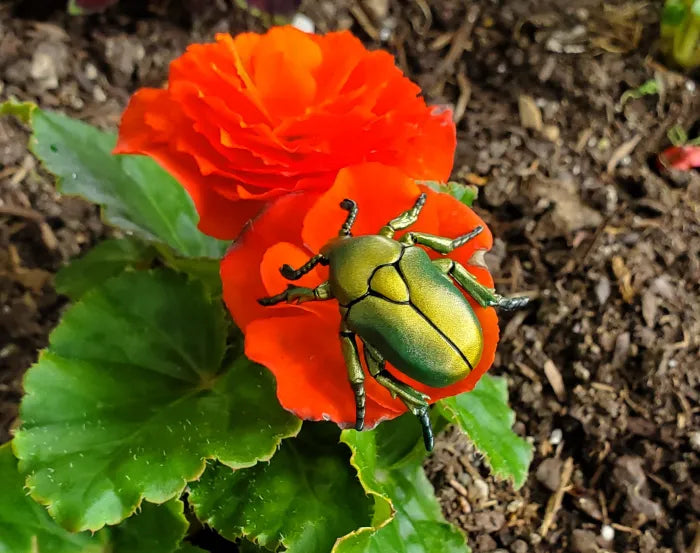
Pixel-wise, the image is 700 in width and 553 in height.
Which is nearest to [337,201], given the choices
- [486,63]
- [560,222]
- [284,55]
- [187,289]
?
[284,55]

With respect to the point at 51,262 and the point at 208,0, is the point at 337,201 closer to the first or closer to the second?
the point at 51,262

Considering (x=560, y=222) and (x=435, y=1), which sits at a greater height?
(x=435, y=1)

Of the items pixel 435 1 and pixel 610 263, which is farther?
pixel 435 1

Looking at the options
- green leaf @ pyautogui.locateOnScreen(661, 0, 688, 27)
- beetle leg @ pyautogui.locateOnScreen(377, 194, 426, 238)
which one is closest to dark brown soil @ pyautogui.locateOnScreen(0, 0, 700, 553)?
green leaf @ pyautogui.locateOnScreen(661, 0, 688, 27)

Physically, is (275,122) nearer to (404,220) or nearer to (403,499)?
(404,220)

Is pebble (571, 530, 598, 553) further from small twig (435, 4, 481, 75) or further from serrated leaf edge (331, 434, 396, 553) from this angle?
small twig (435, 4, 481, 75)
